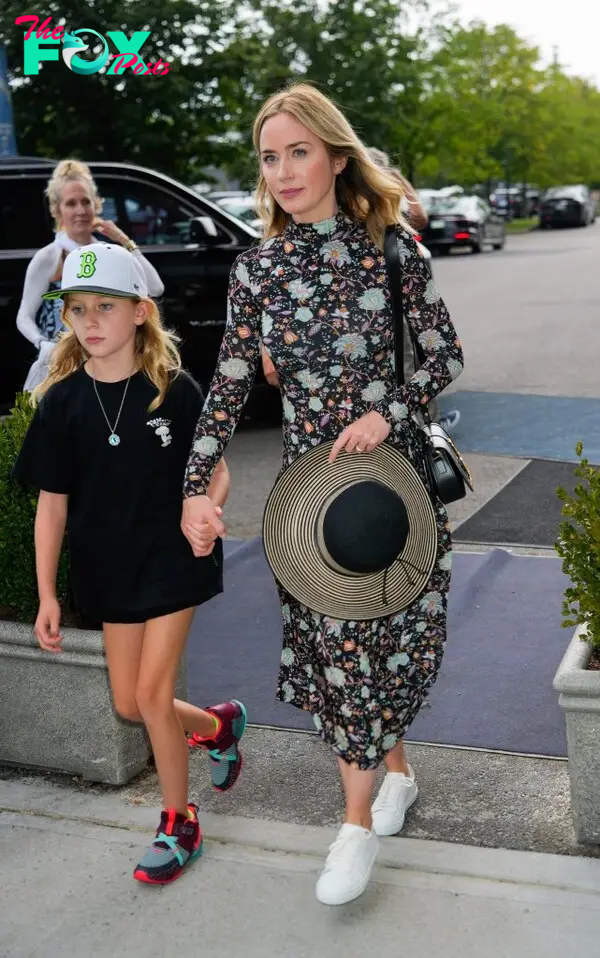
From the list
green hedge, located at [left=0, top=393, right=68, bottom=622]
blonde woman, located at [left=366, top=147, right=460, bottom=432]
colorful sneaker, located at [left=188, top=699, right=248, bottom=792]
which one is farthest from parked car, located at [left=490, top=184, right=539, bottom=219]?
colorful sneaker, located at [left=188, top=699, right=248, bottom=792]

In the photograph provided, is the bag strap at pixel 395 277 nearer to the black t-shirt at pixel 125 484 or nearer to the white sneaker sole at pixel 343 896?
the black t-shirt at pixel 125 484

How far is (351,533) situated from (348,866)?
2.76 feet

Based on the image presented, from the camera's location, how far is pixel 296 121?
3.14 meters

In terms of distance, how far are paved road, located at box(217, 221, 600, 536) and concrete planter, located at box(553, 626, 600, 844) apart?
12.1 feet

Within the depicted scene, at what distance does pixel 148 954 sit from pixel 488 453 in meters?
5.85

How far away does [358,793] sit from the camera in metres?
3.25

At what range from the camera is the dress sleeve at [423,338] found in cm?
319

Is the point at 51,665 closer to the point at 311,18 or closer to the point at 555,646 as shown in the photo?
the point at 555,646

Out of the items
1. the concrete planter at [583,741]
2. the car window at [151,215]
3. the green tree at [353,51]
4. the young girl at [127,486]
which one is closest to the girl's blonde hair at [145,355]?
the young girl at [127,486]

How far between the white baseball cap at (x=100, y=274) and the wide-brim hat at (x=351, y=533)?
0.67 meters

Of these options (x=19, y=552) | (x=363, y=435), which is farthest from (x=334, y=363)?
(x=19, y=552)

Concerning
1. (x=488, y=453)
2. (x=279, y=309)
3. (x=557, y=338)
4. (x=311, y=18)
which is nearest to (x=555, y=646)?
(x=279, y=309)

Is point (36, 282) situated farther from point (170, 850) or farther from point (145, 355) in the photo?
point (170, 850)

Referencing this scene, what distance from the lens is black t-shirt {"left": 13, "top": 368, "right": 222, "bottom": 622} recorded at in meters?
3.37
